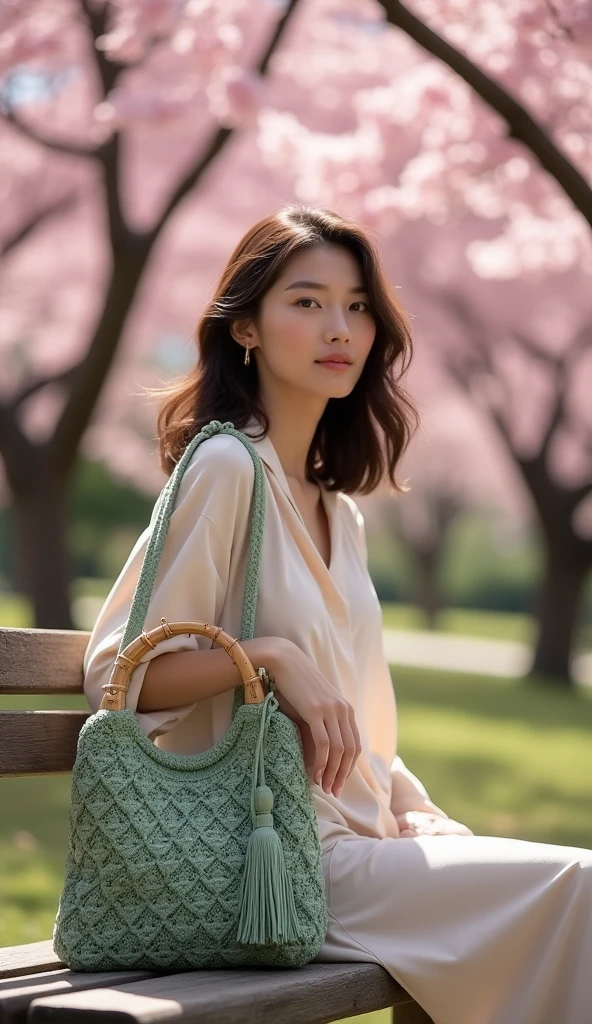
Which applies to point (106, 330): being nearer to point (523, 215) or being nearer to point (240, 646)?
point (523, 215)

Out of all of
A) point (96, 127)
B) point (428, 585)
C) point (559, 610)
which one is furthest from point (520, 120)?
point (428, 585)

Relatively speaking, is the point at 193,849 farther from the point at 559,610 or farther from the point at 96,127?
the point at 559,610

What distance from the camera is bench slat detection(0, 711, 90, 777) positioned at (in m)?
2.77

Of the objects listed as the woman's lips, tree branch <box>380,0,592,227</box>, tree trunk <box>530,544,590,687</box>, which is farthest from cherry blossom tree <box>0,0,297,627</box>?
tree trunk <box>530,544,590,687</box>

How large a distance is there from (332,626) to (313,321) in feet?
2.08

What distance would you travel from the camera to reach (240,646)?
2.46m

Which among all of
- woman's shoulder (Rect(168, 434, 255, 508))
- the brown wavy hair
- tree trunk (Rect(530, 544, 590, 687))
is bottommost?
tree trunk (Rect(530, 544, 590, 687))

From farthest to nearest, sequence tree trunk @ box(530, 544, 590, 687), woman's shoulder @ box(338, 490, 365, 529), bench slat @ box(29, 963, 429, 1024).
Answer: tree trunk @ box(530, 544, 590, 687), woman's shoulder @ box(338, 490, 365, 529), bench slat @ box(29, 963, 429, 1024)

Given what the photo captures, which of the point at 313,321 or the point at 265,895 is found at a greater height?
the point at 313,321

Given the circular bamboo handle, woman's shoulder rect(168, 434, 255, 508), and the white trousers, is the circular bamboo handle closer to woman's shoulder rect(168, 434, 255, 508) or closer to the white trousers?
woman's shoulder rect(168, 434, 255, 508)

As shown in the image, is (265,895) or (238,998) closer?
(238,998)

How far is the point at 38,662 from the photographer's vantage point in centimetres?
286

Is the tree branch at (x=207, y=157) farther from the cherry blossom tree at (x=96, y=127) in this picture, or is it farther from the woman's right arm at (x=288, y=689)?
the woman's right arm at (x=288, y=689)

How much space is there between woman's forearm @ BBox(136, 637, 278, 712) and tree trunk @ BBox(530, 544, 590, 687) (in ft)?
44.0
